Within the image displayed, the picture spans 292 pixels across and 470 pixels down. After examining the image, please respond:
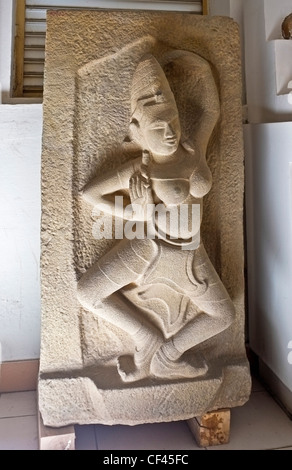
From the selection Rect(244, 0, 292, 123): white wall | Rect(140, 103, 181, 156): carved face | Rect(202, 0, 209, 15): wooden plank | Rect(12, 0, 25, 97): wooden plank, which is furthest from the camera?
Rect(202, 0, 209, 15): wooden plank

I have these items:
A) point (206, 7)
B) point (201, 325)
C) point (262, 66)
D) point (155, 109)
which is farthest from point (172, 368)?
point (206, 7)

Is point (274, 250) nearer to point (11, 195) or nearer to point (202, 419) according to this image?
point (202, 419)

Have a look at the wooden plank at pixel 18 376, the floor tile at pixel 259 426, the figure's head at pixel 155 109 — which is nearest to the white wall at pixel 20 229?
the wooden plank at pixel 18 376

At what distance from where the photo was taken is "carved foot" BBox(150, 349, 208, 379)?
1667 millimetres

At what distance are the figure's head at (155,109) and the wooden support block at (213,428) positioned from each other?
1.06 metres

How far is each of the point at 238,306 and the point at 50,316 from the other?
0.76m

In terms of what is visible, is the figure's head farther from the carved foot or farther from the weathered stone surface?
the carved foot

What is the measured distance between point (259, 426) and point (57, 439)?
2.82 feet

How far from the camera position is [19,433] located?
183 centimetres

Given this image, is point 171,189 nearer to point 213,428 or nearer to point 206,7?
point 213,428

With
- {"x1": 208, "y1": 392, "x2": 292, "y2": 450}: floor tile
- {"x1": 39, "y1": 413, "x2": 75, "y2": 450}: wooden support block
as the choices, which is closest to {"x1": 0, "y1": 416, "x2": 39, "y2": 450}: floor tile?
{"x1": 39, "y1": 413, "x2": 75, "y2": 450}: wooden support block

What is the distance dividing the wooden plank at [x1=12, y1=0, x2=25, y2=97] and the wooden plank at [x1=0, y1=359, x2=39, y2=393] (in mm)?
1434

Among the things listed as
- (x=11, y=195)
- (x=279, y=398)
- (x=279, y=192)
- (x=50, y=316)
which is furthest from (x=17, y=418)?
(x=279, y=192)

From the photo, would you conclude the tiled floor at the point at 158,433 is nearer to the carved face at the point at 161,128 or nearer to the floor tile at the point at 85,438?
the floor tile at the point at 85,438
